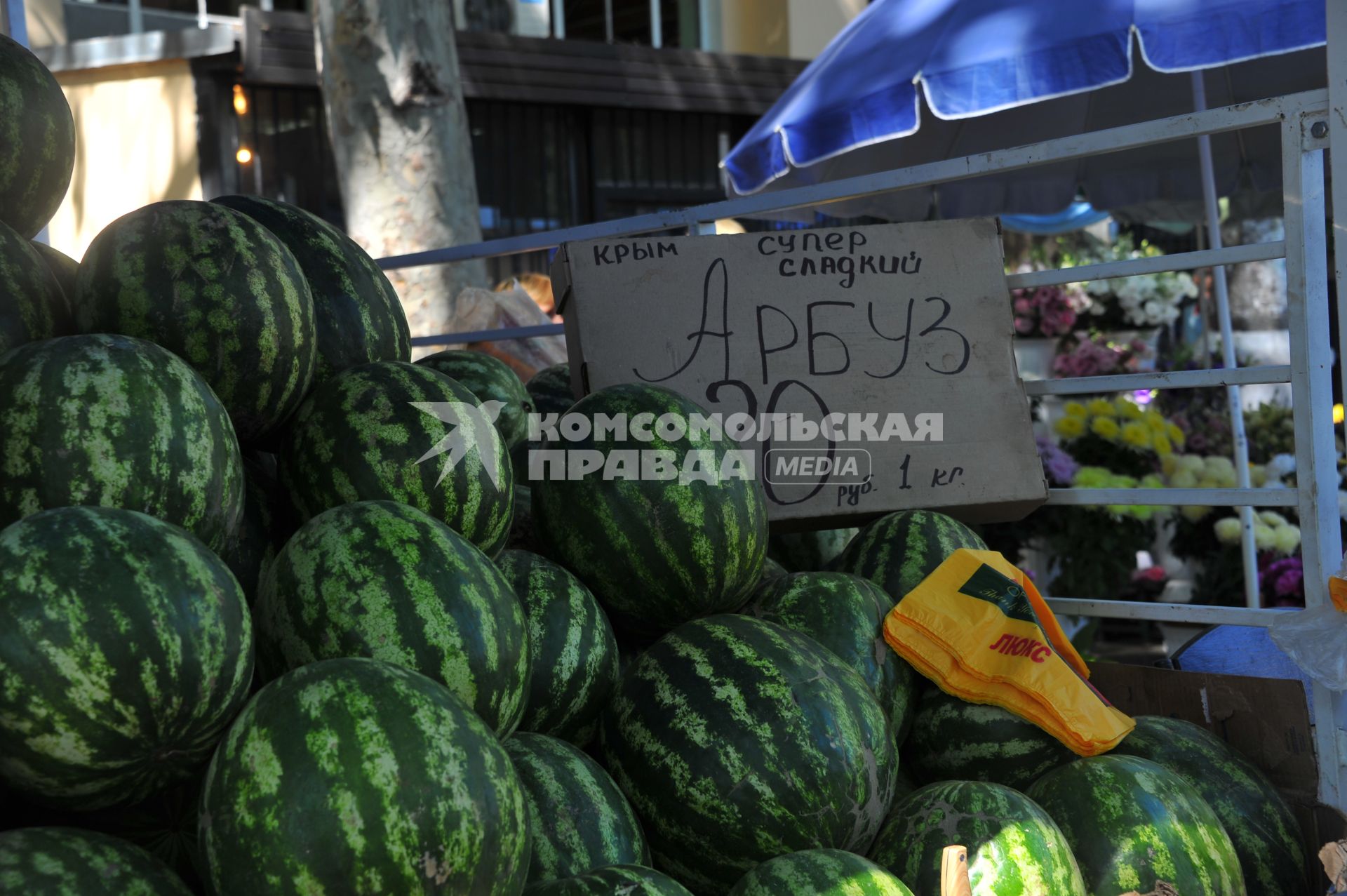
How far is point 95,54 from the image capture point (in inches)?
315

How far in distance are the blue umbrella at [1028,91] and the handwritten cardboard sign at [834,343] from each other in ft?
5.29

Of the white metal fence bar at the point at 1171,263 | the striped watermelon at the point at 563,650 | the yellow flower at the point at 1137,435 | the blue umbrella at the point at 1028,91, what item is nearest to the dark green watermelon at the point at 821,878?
the striped watermelon at the point at 563,650

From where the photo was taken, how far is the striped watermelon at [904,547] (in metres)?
2.22

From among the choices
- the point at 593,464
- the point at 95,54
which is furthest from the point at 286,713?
the point at 95,54

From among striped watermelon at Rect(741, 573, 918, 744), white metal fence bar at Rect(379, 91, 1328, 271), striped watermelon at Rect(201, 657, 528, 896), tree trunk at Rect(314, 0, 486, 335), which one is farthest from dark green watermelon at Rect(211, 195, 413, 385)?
tree trunk at Rect(314, 0, 486, 335)

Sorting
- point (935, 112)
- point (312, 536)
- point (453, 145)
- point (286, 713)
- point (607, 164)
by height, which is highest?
point (607, 164)

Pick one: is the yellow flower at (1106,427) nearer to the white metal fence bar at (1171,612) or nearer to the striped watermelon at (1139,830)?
the white metal fence bar at (1171,612)

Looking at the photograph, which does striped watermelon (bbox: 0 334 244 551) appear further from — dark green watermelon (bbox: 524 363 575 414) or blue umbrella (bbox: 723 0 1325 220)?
blue umbrella (bbox: 723 0 1325 220)

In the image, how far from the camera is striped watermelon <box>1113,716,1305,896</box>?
6.30ft

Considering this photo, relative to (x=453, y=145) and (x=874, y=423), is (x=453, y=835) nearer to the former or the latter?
(x=874, y=423)

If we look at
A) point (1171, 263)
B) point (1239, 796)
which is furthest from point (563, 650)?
point (1171, 263)

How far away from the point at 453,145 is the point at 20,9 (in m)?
2.98

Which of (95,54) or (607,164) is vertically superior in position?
(95,54)

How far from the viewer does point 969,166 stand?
8.02 ft
